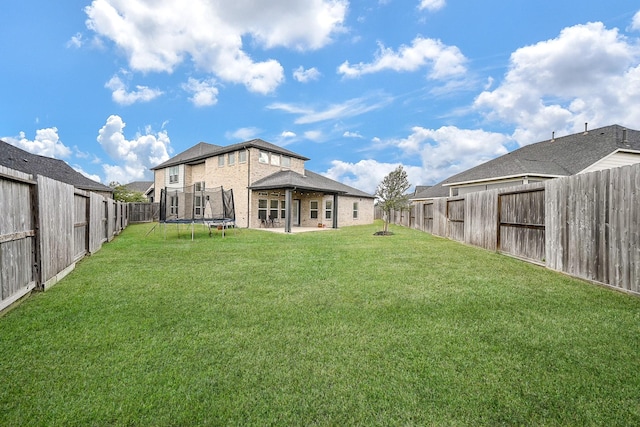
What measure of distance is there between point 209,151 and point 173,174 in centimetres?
398

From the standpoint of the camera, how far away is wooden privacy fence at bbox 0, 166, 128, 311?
3.82 m

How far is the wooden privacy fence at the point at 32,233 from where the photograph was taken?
Result: 12.5 feet

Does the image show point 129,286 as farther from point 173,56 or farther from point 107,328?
point 173,56

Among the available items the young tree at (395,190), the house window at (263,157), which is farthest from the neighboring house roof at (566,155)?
the house window at (263,157)

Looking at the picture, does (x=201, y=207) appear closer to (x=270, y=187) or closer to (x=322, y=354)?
(x=270, y=187)

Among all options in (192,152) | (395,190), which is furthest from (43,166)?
(395,190)

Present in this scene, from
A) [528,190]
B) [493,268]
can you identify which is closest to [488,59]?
[528,190]

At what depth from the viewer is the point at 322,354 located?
2.62m

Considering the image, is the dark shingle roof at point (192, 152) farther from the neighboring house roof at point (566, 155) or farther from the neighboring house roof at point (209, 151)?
the neighboring house roof at point (566, 155)

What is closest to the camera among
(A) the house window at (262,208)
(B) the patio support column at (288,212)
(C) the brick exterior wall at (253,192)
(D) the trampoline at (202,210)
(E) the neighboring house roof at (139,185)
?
(D) the trampoline at (202,210)

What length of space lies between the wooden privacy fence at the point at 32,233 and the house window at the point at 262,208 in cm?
1226

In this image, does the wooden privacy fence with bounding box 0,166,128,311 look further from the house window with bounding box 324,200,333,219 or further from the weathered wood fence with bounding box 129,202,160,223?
the weathered wood fence with bounding box 129,202,160,223

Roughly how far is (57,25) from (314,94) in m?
11.8

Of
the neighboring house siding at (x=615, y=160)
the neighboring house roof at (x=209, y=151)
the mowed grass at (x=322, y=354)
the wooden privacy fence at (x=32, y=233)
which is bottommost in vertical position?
the mowed grass at (x=322, y=354)
